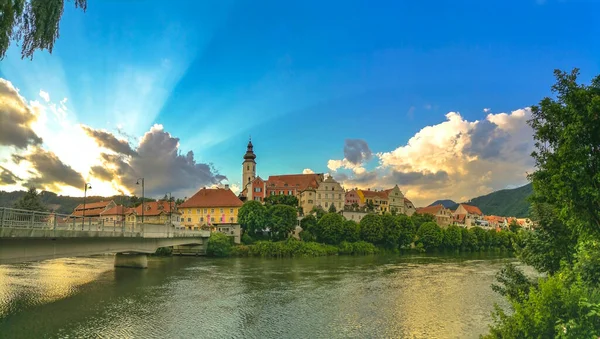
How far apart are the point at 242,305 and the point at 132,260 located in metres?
26.3

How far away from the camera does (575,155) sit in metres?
11.1

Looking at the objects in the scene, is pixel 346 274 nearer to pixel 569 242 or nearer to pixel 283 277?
pixel 283 277

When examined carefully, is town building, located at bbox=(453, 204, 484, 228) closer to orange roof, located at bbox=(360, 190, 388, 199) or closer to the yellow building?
orange roof, located at bbox=(360, 190, 388, 199)

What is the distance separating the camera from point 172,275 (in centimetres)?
3966

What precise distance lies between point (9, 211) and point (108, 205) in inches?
4235

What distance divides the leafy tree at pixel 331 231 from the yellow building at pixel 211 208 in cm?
2213

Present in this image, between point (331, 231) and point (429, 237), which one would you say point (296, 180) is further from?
point (429, 237)

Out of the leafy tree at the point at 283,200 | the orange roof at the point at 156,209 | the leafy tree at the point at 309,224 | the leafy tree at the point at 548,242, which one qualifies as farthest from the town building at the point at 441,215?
the leafy tree at the point at 548,242

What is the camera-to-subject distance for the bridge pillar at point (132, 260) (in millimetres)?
45000

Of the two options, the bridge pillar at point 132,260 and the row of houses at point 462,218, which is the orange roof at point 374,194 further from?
the bridge pillar at point 132,260

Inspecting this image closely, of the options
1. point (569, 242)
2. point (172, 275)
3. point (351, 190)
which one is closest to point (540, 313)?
point (569, 242)

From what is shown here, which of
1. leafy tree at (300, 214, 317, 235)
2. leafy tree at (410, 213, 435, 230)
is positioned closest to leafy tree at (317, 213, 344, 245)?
leafy tree at (300, 214, 317, 235)

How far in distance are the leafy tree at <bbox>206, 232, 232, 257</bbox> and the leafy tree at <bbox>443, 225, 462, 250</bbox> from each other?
49.5m

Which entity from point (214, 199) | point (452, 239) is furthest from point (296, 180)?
point (452, 239)
